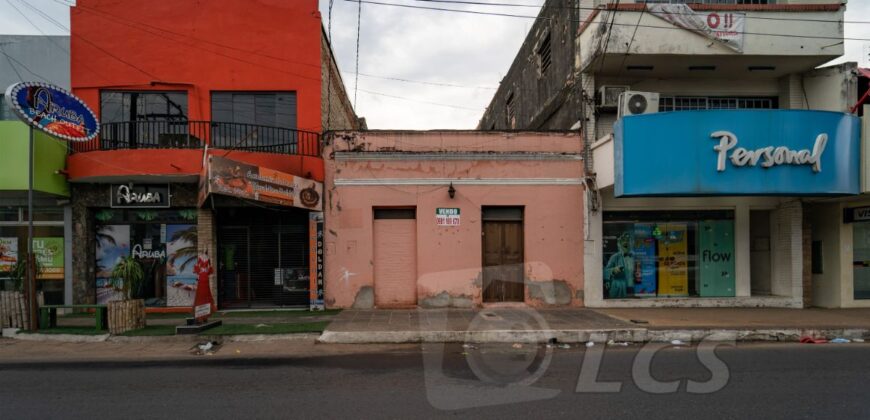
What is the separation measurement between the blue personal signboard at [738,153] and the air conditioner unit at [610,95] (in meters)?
1.68

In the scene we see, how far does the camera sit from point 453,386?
6.24 meters

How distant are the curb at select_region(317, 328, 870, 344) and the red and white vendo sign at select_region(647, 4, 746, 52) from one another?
6742mm

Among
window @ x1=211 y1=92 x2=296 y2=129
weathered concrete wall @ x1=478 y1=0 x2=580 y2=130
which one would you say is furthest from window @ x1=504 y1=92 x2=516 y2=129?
window @ x1=211 y1=92 x2=296 y2=129

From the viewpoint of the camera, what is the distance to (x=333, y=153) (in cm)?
1251

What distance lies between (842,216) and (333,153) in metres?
13.7

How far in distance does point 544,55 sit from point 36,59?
48.4 ft

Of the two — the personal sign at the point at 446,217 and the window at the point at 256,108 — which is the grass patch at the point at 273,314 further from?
the window at the point at 256,108

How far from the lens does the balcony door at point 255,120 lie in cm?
1265

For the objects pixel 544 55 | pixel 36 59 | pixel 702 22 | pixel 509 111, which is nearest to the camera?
pixel 702 22

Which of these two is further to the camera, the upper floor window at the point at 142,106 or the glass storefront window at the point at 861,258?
the glass storefront window at the point at 861,258

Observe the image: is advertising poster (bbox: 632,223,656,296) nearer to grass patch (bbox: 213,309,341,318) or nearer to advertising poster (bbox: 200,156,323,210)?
grass patch (bbox: 213,309,341,318)

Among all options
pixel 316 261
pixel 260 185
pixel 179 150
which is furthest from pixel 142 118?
pixel 316 261

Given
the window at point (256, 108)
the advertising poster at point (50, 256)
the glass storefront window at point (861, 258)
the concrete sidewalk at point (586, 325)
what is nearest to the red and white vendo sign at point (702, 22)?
the glass storefront window at point (861, 258)

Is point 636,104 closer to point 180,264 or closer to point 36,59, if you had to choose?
point 180,264
